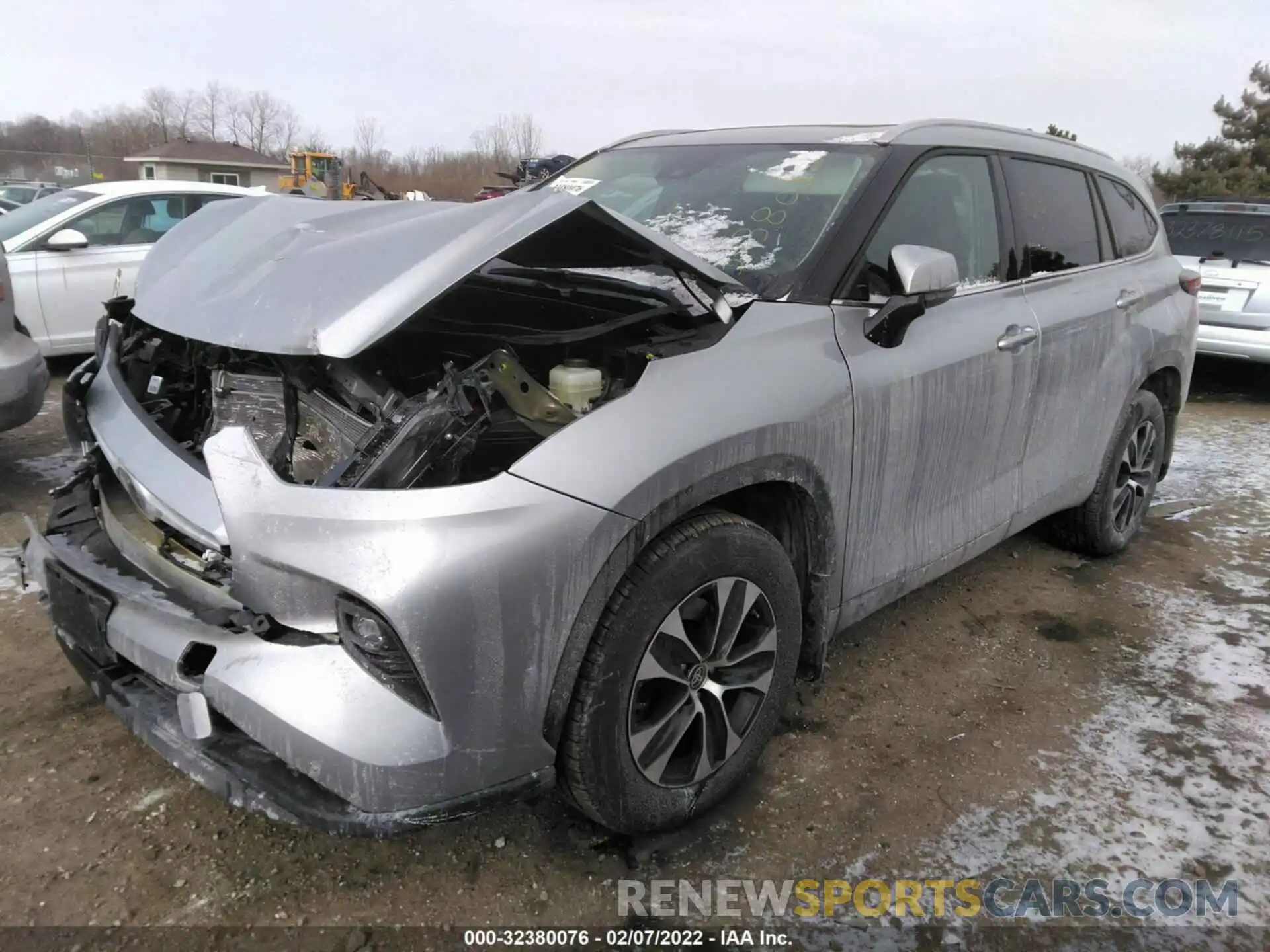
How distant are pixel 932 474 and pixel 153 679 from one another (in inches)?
88.8

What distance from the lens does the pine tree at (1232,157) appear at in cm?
2208

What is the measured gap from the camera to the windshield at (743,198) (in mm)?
2686

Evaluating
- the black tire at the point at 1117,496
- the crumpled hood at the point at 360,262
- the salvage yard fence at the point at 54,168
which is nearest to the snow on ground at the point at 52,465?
the crumpled hood at the point at 360,262

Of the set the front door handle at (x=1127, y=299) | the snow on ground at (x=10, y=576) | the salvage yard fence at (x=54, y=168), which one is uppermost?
the salvage yard fence at (x=54, y=168)

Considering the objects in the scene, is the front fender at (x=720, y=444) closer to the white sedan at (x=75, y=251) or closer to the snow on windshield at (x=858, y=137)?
the snow on windshield at (x=858, y=137)

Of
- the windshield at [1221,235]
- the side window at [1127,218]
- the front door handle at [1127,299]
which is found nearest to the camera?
the front door handle at [1127,299]

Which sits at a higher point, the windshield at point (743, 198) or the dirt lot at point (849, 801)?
the windshield at point (743, 198)

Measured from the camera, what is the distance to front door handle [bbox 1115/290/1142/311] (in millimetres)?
3734

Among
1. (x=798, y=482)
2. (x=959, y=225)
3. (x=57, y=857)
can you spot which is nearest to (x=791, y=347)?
(x=798, y=482)

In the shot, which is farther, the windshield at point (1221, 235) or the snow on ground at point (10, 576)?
the windshield at point (1221, 235)

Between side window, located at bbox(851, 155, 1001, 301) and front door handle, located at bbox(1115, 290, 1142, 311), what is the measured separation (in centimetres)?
89

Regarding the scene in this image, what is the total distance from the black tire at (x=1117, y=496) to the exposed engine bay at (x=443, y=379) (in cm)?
255

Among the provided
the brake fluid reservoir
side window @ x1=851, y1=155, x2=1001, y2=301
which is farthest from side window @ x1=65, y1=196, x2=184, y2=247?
side window @ x1=851, y1=155, x2=1001, y2=301

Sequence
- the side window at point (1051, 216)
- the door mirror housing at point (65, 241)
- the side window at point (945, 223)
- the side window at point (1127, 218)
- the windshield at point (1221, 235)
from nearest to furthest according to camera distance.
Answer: the side window at point (945, 223) < the side window at point (1051, 216) < the side window at point (1127, 218) < the door mirror housing at point (65, 241) < the windshield at point (1221, 235)
